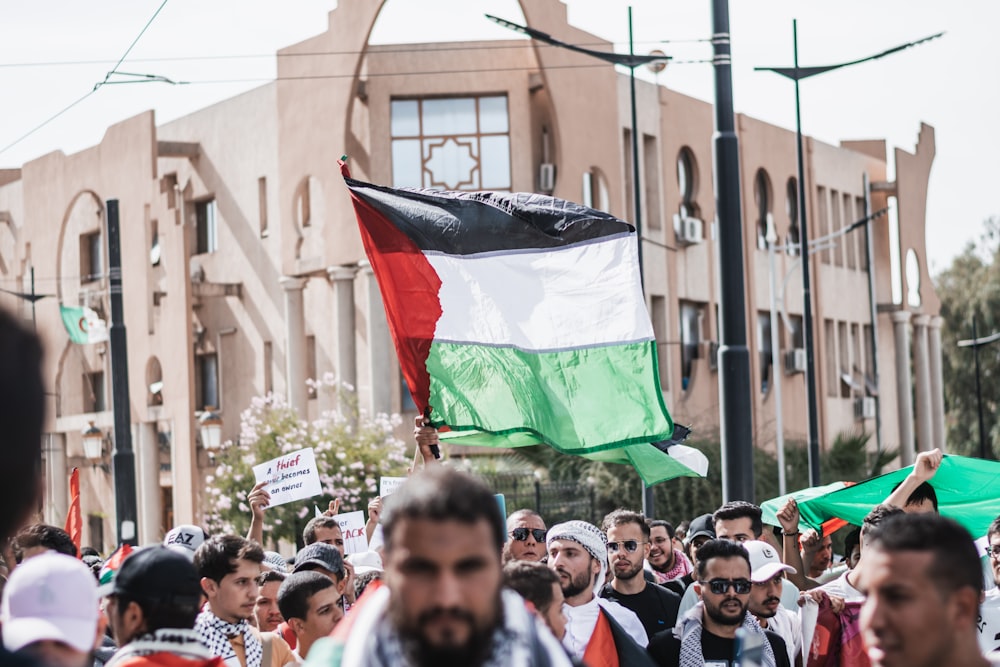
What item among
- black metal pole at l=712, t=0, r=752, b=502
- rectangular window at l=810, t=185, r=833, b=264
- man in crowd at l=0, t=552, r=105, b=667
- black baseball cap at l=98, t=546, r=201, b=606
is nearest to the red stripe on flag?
black metal pole at l=712, t=0, r=752, b=502

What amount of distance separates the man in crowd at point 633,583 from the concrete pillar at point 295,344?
26918 mm

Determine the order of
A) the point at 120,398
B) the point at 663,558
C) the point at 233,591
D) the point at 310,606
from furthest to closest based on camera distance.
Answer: the point at 120,398 < the point at 663,558 < the point at 233,591 < the point at 310,606

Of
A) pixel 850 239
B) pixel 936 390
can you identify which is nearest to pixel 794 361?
pixel 850 239

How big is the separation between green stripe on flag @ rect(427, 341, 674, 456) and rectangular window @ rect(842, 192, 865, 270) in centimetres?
3909

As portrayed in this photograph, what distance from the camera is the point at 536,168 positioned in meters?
33.4

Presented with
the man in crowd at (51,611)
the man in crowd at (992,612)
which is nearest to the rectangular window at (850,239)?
the man in crowd at (992,612)

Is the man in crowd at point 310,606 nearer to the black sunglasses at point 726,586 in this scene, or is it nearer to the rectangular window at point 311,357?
the black sunglasses at point 726,586

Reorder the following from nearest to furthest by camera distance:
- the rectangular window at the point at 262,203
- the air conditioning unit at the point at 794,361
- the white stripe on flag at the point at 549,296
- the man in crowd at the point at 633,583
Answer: the man in crowd at the point at 633,583 < the white stripe on flag at the point at 549,296 < the rectangular window at the point at 262,203 < the air conditioning unit at the point at 794,361

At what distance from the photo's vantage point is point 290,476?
1074 centimetres

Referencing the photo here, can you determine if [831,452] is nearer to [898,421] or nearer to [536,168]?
[536,168]

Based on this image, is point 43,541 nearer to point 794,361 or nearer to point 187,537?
point 187,537

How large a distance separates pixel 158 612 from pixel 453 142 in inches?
1132

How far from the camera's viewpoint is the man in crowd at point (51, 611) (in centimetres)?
406

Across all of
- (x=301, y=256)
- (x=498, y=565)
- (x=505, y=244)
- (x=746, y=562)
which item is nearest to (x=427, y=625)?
(x=498, y=565)
